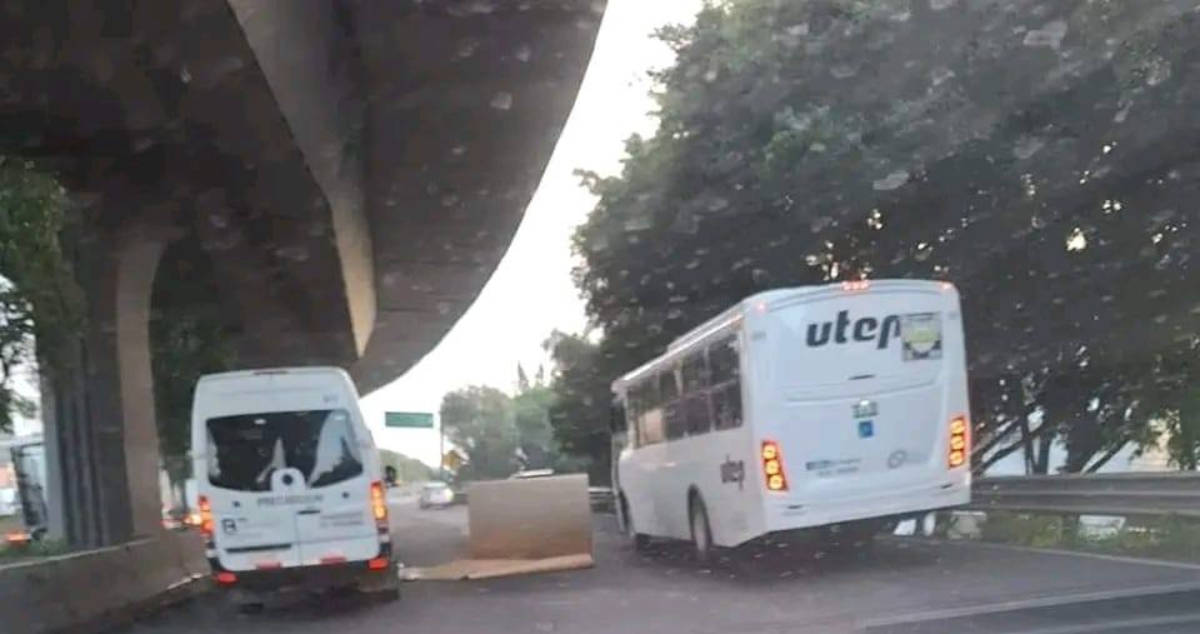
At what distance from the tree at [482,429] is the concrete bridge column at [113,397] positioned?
10524 mm

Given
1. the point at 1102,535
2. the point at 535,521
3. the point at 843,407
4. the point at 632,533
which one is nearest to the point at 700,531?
the point at 535,521

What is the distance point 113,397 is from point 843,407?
38.9 feet

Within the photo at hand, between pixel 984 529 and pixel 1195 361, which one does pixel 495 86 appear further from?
pixel 1195 361

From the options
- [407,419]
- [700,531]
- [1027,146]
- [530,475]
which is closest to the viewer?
[1027,146]

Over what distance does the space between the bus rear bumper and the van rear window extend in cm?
434

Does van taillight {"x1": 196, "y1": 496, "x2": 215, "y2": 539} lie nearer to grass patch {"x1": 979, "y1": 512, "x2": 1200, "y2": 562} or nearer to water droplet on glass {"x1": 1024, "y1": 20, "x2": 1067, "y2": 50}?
grass patch {"x1": 979, "y1": 512, "x2": 1200, "y2": 562}

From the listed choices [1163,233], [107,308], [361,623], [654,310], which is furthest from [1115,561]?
[107,308]

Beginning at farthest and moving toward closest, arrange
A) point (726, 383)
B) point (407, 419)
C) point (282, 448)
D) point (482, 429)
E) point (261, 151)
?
point (407, 419) → point (482, 429) → point (726, 383) → point (282, 448) → point (261, 151)

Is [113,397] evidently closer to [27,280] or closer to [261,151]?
[27,280]

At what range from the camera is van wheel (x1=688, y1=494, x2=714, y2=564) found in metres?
19.1

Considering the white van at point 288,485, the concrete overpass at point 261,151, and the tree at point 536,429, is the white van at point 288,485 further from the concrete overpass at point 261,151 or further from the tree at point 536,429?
the tree at point 536,429

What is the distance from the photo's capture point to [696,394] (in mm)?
19281

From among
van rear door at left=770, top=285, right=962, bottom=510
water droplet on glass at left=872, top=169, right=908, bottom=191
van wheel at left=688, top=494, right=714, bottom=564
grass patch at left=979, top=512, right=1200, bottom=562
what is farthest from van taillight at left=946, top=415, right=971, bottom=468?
water droplet on glass at left=872, top=169, right=908, bottom=191

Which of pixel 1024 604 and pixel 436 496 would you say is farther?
pixel 436 496
